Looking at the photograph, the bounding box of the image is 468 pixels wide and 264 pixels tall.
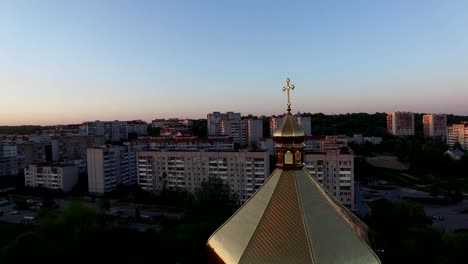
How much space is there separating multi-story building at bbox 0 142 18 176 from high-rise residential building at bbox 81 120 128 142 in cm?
934

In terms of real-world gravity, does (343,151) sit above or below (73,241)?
above

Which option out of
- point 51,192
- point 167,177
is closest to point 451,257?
point 167,177

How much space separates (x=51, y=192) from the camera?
97.0ft

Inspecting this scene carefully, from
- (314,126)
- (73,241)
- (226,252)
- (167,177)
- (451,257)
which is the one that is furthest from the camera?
(314,126)

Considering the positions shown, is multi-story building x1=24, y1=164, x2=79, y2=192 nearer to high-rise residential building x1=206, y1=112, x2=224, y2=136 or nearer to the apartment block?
the apartment block

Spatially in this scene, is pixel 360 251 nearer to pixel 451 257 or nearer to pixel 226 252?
pixel 226 252

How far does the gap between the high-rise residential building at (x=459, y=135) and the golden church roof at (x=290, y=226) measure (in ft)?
161

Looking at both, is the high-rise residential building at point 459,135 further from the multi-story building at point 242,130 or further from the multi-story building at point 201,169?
the multi-story building at point 201,169

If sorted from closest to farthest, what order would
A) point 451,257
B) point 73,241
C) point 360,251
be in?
1. point 360,251
2. point 451,257
3. point 73,241

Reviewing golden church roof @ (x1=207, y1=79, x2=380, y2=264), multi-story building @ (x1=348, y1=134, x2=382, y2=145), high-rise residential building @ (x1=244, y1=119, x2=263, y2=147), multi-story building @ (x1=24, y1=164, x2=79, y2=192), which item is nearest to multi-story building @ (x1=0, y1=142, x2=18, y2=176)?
multi-story building @ (x1=24, y1=164, x2=79, y2=192)

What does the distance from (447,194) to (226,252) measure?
85.3 ft

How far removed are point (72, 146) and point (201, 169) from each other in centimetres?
1872

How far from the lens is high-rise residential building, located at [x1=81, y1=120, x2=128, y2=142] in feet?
157

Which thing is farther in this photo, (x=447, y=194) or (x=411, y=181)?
(x=411, y=181)
